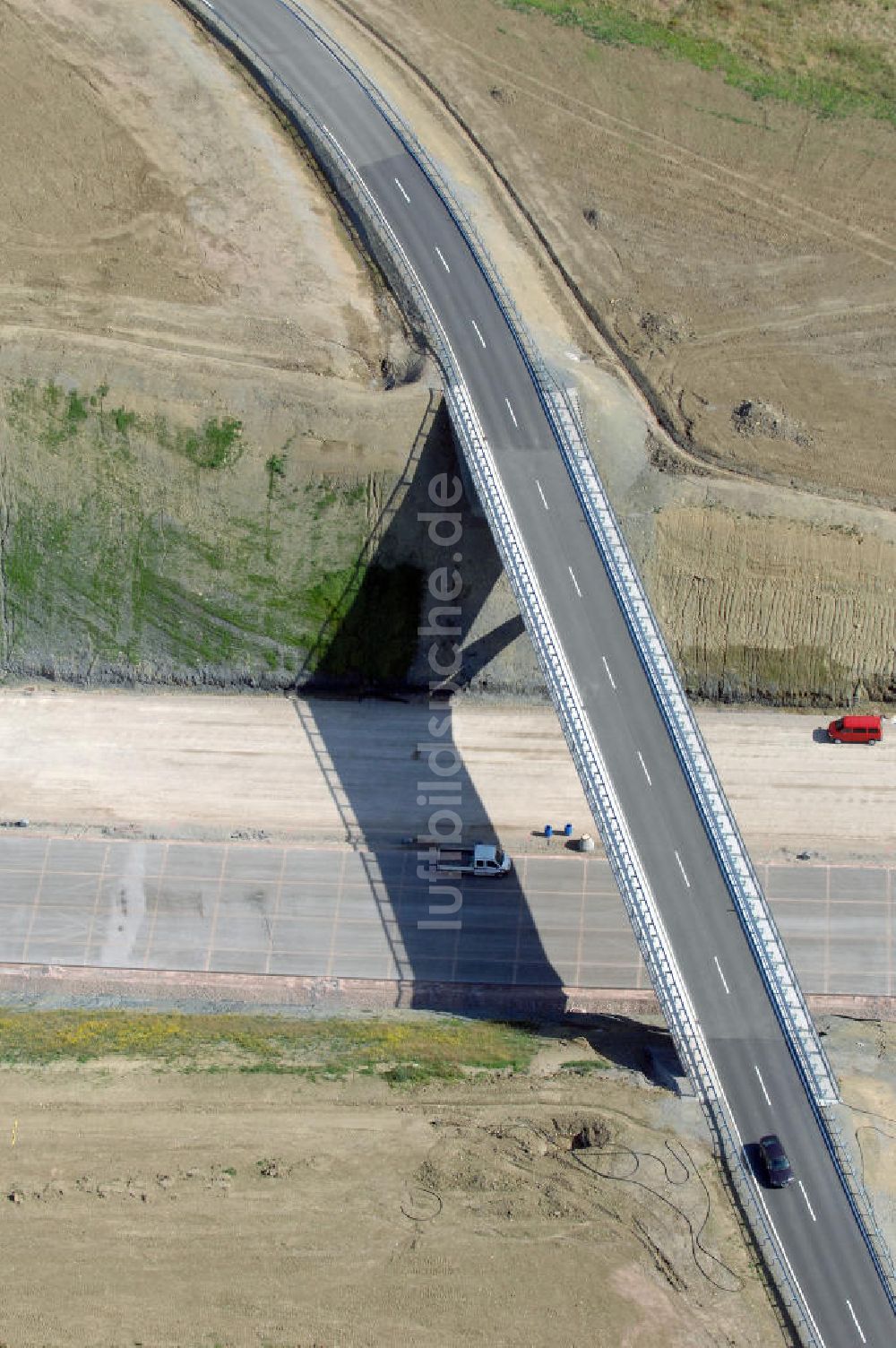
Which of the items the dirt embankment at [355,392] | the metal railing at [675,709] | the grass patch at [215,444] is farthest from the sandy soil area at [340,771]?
the grass patch at [215,444]

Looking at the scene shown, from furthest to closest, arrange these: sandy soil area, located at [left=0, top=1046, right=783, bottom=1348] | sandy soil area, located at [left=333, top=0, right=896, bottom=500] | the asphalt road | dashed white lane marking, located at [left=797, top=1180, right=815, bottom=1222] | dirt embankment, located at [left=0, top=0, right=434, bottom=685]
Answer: sandy soil area, located at [left=333, top=0, right=896, bottom=500], dirt embankment, located at [left=0, top=0, right=434, bottom=685], the asphalt road, dashed white lane marking, located at [left=797, top=1180, right=815, bottom=1222], sandy soil area, located at [left=0, top=1046, right=783, bottom=1348]

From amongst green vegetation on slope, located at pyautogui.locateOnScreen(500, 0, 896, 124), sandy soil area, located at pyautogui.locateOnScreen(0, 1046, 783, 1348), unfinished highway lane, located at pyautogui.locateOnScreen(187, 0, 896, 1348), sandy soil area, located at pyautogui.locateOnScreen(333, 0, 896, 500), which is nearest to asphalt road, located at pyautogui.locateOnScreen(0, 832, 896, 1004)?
unfinished highway lane, located at pyautogui.locateOnScreen(187, 0, 896, 1348)

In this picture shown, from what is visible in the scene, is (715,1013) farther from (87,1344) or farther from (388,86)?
(388,86)

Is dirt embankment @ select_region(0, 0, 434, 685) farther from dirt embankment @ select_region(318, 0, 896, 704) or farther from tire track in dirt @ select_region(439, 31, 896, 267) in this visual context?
tire track in dirt @ select_region(439, 31, 896, 267)

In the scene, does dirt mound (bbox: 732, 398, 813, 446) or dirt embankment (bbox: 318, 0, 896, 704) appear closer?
dirt embankment (bbox: 318, 0, 896, 704)

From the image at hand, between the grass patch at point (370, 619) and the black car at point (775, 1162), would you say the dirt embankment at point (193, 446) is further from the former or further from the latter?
the black car at point (775, 1162)

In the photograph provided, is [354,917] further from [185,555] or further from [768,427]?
[768,427]

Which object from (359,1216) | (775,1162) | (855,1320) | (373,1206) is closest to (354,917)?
(373,1206)
